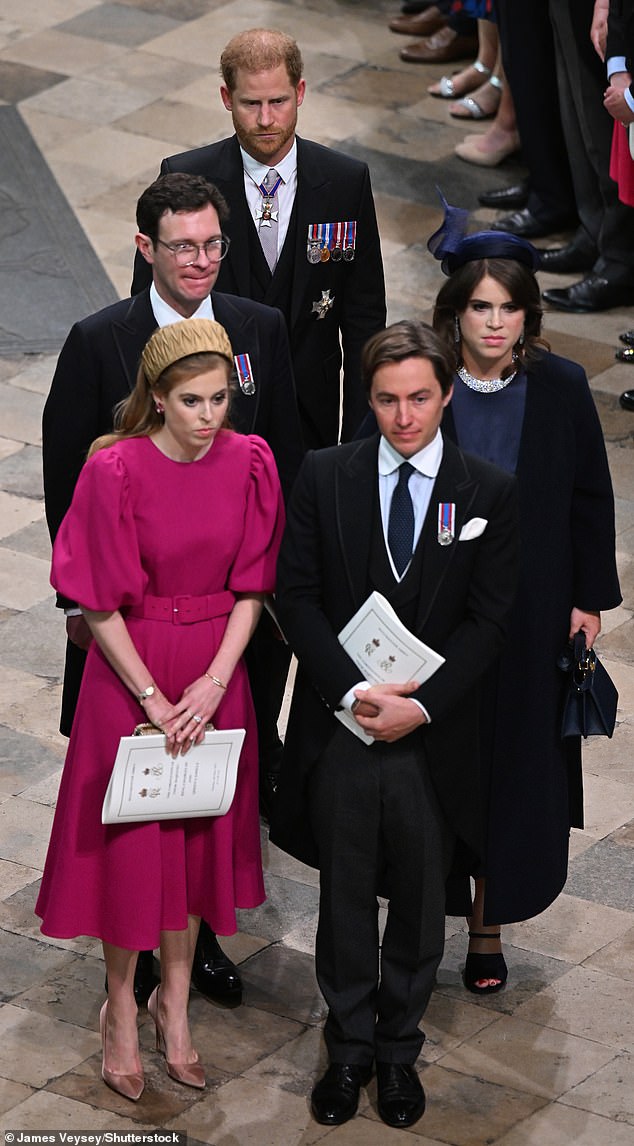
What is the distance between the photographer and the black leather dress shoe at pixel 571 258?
948cm

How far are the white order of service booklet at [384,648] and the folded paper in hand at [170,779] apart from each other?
0.31m

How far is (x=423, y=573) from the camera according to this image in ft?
14.7

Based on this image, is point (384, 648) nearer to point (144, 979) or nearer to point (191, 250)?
point (191, 250)

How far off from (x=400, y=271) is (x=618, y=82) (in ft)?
5.47

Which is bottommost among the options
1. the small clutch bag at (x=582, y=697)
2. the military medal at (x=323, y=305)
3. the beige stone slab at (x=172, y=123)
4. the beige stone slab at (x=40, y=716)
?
the beige stone slab at (x=40, y=716)

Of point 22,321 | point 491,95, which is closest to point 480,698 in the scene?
Result: point 22,321

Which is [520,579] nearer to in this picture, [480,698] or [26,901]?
[480,698]

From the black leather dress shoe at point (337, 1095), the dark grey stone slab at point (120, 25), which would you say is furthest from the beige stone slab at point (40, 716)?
the dark grey stone slab at point (120, 25)

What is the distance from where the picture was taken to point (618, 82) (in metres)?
8.17

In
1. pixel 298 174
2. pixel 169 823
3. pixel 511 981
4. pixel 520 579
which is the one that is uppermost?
pixel 298 174

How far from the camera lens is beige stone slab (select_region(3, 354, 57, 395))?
28.3 ft

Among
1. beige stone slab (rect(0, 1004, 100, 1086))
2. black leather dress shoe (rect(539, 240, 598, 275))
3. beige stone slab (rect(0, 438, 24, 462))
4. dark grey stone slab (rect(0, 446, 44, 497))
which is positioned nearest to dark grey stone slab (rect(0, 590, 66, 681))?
dark grey stone slab (rect(0, 446, 44, 497))

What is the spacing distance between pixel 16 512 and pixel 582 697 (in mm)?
3346

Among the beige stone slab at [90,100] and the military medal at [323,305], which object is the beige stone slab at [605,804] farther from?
the beige stone slab at [90,100]
